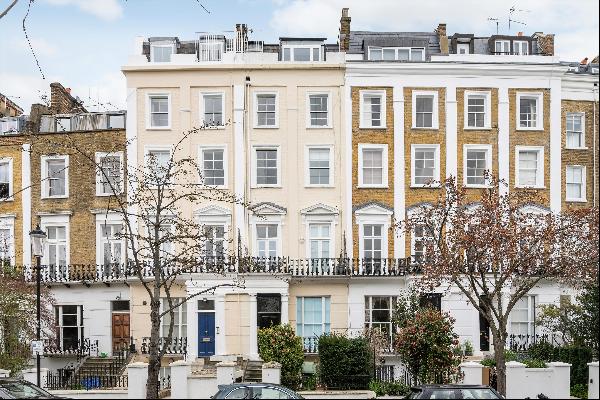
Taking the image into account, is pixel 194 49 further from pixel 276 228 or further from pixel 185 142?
pixel 276 228

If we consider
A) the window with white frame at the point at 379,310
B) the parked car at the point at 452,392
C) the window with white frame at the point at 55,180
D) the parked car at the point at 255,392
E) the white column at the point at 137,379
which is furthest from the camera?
the window with white frame at the point at 55,180

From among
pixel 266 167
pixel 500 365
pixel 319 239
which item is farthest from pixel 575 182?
pixel 500 365

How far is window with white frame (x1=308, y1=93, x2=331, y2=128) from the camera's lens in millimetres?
40125

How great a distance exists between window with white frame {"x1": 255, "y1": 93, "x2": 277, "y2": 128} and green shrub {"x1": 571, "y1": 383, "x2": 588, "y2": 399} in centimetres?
1753

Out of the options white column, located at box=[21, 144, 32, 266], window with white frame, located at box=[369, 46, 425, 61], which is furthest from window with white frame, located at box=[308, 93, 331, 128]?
white column, located at box=[21, 144, 32, 266]

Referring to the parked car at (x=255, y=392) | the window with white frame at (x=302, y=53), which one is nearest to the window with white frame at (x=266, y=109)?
the window with white frame at (x=302, y=53)

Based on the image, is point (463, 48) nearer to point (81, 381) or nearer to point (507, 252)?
point (507, 252)

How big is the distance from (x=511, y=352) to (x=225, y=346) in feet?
39.0

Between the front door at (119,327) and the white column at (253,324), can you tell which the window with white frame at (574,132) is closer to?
the white column at (253,324)

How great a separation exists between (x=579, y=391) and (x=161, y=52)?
23426 mm

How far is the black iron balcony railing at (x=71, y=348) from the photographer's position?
130ft

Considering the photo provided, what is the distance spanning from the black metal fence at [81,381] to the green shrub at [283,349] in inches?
212

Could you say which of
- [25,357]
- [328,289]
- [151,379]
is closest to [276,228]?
[328,289]

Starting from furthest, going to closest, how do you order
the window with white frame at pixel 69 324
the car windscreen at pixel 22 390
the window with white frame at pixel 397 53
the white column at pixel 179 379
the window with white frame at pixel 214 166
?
the window with white frame at pixel 397 53, the window with white frame at pixel 69 324, the window with white frame at pixel 214 166, the white column at pixel 179 379, the car windscreen at pixel 22 390
